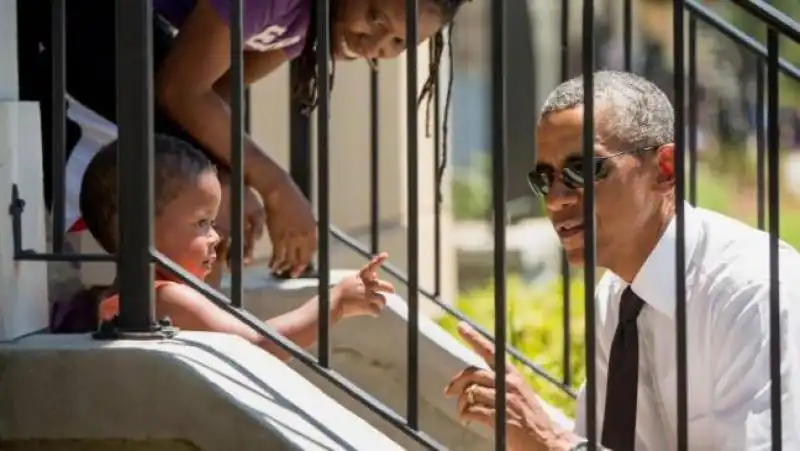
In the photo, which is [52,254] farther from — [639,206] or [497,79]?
[639,206]

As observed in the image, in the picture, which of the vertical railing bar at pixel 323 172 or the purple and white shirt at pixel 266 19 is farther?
the purple and white shirt at pixel 266 19

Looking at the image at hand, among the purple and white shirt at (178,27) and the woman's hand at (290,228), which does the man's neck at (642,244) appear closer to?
the woman's hand at (290,228)

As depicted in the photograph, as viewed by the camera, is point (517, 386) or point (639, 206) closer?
point (517, 386)

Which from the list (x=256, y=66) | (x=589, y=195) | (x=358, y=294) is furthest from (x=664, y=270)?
(x=256, y=66)

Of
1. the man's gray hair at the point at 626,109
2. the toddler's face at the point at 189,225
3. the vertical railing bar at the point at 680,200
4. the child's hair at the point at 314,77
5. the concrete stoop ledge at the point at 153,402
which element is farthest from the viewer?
the child's hair at the point at 314,77

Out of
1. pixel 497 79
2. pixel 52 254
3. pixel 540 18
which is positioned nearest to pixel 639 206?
pixel 497 79

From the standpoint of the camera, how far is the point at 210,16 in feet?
12.5

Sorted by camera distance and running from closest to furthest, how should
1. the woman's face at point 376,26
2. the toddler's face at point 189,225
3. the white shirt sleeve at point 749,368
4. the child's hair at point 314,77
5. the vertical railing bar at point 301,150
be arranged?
the white shirt sleeve at point 749,368 < the toddler's face at point 189,225 < the woman's face at point 376,26 < the child's hair at point 314,77 < the vertical railing bar at point 301,150

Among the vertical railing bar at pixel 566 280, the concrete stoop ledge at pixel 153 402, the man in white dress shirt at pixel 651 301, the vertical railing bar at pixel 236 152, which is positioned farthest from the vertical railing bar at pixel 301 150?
the concrete stoop ledge at pixel 153 402

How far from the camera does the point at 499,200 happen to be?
3.20 metres

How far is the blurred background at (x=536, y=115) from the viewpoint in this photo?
33.7 feet

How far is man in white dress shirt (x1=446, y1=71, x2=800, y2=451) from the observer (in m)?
3.50

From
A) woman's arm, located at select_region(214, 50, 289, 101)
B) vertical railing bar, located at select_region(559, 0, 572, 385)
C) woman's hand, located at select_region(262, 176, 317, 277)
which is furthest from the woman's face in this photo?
vertical railing bar, located at select_region(559, 0, 572, 385)

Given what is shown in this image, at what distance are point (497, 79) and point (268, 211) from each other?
1.22 metres
